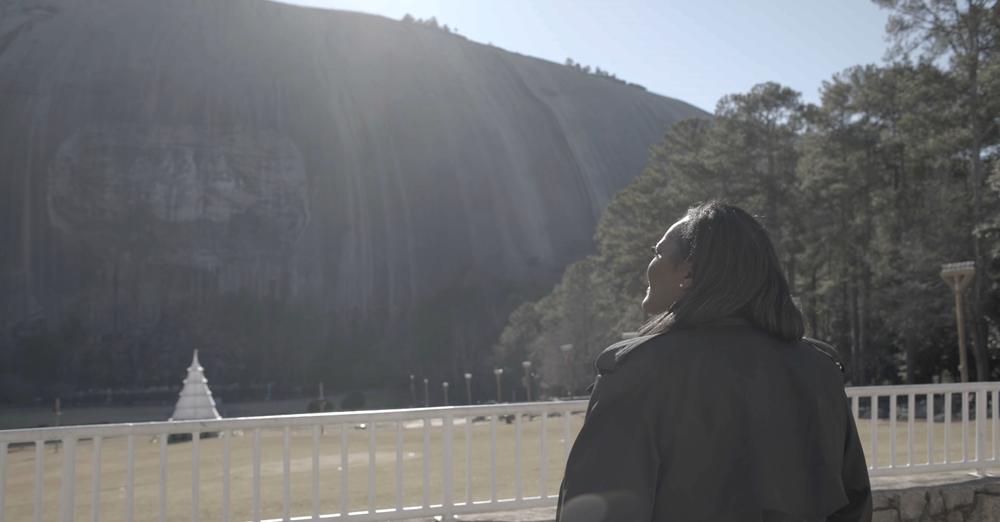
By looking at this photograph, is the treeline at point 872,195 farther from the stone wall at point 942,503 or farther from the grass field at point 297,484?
the stone wall at point 942,503

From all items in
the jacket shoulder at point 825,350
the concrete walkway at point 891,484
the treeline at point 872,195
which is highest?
the treeline at point 872,195

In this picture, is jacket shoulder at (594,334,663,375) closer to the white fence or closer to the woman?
the woman

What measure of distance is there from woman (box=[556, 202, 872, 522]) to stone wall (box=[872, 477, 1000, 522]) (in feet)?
13.3

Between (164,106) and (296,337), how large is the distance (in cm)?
2064

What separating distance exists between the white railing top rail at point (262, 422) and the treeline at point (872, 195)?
15430mm

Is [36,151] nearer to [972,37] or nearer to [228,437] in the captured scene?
[972,37]

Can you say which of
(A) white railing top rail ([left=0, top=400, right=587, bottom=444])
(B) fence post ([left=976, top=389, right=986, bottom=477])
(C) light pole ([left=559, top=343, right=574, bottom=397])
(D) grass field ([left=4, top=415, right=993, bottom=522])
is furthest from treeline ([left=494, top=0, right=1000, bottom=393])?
(A) white railing top rail ([left=0, top=400, right=587, bottom=444])

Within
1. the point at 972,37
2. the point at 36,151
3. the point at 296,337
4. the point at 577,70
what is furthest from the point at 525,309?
the point at 577,70

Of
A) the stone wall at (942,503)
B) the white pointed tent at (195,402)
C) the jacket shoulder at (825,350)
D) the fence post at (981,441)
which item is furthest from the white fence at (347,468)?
the white pointed tent at (195,402)

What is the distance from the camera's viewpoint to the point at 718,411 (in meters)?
1.43

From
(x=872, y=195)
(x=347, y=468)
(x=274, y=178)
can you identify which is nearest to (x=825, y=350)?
(x=347, y=468)

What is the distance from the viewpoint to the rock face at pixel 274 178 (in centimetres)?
6594

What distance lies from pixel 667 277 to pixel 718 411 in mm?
301

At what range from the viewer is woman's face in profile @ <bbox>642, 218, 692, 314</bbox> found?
5.33 feet
